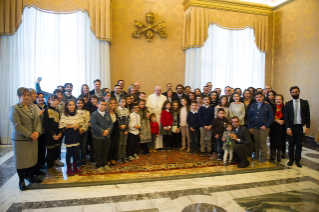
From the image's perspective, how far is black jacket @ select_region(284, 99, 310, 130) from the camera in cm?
354

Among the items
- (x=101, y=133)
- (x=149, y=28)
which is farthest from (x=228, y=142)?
(x=149, y=28)

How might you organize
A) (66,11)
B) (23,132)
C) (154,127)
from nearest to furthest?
(23,132), (154,127), (66,11)

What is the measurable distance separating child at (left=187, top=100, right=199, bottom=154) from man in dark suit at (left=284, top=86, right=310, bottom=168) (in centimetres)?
158

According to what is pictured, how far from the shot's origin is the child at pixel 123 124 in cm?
360

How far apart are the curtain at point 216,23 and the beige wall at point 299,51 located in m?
0.51

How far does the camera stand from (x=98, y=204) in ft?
7.84

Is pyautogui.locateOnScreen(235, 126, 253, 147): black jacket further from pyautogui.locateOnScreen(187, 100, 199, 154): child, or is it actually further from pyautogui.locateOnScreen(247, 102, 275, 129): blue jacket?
pyautogui.locateOnScreen(187, 100, 199, 154): child

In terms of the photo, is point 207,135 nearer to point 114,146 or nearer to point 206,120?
point 206,120

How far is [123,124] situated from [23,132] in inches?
58.9

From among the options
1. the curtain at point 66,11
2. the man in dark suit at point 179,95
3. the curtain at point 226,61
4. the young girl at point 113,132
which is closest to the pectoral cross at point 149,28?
the curtain at point 66,11

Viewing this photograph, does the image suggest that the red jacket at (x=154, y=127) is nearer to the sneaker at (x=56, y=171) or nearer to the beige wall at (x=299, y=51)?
the sneaker at (x=56, y=171)

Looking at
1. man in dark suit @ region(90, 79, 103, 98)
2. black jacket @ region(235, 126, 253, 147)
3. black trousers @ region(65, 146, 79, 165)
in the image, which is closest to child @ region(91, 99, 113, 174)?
black trousers @ region(65, 146, 79, 165)

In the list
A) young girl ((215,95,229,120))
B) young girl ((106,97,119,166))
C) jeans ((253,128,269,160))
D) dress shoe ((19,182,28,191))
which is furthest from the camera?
young girl ((215,95,229,120))

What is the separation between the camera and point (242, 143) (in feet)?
12.0
